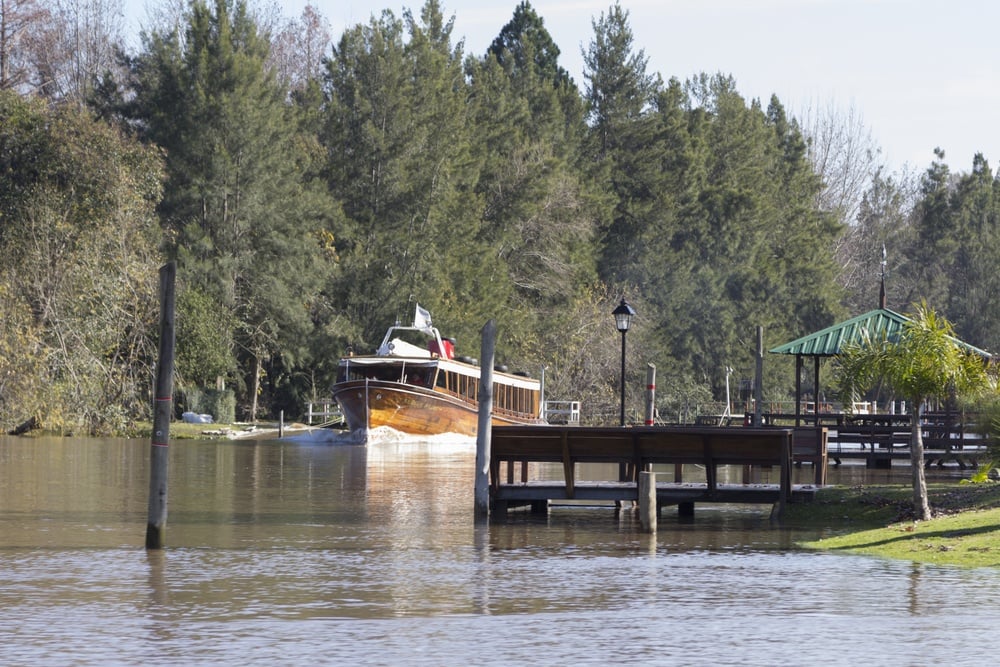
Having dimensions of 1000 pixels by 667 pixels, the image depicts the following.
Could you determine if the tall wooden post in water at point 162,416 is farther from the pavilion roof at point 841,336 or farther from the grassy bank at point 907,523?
the pavilion roof at point 841,336

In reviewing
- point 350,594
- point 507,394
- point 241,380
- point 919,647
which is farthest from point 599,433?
point 241,380

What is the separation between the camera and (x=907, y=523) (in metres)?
23.3

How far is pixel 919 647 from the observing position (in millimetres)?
13828

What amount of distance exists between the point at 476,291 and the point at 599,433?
52314mm

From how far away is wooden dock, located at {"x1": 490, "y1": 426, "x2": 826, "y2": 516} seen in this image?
25.6 m

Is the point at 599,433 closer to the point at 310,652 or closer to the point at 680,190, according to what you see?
the point at 310,652

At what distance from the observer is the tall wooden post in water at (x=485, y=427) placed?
25.0 meters

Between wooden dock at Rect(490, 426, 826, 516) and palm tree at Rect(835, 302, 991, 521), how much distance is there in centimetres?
247

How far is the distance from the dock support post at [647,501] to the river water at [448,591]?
0.28 metres

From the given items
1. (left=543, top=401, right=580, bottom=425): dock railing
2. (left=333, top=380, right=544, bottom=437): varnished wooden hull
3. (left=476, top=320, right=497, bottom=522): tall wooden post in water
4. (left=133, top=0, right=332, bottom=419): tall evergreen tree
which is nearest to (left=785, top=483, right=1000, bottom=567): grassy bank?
(left=476, top=320, right=497, bottom=522): tall wooden post in water

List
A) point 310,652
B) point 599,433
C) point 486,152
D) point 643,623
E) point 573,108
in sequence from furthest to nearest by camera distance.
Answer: point 573,108 < point 486,152 < point 599,433 < point 643,623 < point 310,652

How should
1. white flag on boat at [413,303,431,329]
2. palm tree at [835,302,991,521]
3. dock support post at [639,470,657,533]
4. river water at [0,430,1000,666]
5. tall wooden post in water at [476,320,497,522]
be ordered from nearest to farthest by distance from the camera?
river water at [0,430,1000,666], palm tree at [835,302,991,521], dock support post at [639,470,657,533], tall wooden post in water at [476,320,497,522], white flag on boat at [413,303,431,329]

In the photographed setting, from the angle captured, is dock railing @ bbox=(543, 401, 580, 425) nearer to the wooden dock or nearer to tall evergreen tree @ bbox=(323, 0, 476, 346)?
tall evergreen tree @ bbox=(323, 0, 476, 346)

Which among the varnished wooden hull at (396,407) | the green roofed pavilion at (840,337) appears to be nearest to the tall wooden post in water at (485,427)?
the green roofed pavilion at (840,337)
